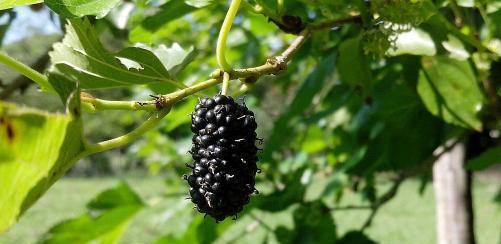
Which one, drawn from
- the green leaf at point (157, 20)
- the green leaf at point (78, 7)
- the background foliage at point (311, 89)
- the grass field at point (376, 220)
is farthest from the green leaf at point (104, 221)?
the grass field at point (376, 220)

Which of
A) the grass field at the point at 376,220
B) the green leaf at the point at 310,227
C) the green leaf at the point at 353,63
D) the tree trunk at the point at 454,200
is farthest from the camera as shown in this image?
the grass field at the point at 376,220

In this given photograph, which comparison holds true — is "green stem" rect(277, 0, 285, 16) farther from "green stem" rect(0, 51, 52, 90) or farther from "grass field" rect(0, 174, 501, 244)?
"grass field" rect(0, 174, 501, 244)

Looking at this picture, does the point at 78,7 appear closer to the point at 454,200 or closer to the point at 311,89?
the point at 311,89

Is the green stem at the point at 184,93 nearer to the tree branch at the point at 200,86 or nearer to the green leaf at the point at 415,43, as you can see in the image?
the tree branch at the point at 200,86

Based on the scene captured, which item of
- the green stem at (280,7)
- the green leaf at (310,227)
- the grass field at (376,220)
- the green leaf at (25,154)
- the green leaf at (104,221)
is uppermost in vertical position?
the green leaf at (25,154)

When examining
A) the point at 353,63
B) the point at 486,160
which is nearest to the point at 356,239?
the point at 486,160

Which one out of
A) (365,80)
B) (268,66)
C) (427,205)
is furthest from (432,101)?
(427,205)

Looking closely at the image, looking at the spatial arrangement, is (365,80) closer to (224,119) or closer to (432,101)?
(432,101)
